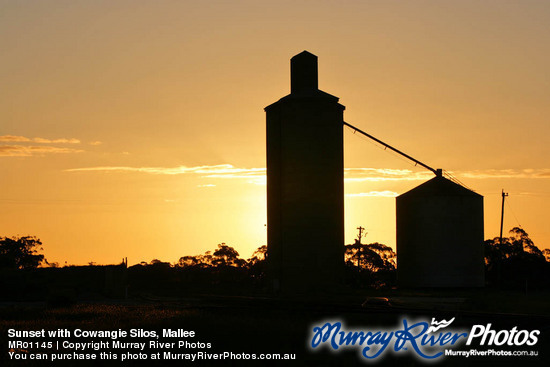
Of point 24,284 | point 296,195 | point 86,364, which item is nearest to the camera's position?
point 86,364

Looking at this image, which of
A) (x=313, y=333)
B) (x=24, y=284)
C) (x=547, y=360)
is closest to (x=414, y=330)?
(x=313, y=333)

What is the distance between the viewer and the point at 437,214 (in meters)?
54.4

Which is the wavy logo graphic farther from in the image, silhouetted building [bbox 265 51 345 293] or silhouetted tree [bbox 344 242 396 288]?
silhouetted tree [bbox 344 242 396 288]

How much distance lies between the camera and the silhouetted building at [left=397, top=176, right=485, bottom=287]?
5409cm

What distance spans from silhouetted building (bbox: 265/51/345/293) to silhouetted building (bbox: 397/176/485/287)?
15.8ft

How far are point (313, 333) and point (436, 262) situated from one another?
28.3 m

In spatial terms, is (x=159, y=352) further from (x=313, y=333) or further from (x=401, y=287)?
(x=401, y=287)

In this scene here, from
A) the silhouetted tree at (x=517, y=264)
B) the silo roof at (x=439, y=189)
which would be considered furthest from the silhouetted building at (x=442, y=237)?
the silhouetted tree at (x=517, y=264)

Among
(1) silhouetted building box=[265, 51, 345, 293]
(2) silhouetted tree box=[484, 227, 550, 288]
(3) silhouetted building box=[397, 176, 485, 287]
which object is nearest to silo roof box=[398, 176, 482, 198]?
(3) silhouetted building box=[397, 176, 485, 287]

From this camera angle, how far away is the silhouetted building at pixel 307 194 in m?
53.5

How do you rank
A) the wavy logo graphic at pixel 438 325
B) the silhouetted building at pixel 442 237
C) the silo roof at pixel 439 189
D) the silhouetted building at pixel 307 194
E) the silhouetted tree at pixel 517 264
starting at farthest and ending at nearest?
the silhouetted tree at pixel 517 264 < the silo roof at pixel 439 189 < the silhouetted building at pixel 442 237 < the silhouetted building at pixel 307 194 < the wavy logo graphic at pixel 438 325

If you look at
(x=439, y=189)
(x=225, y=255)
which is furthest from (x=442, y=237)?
(x=225, y=255)

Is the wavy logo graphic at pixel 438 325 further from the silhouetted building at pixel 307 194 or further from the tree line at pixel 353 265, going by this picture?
the tree line at pixel 353 265

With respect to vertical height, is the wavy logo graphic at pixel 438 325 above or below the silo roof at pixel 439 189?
below
